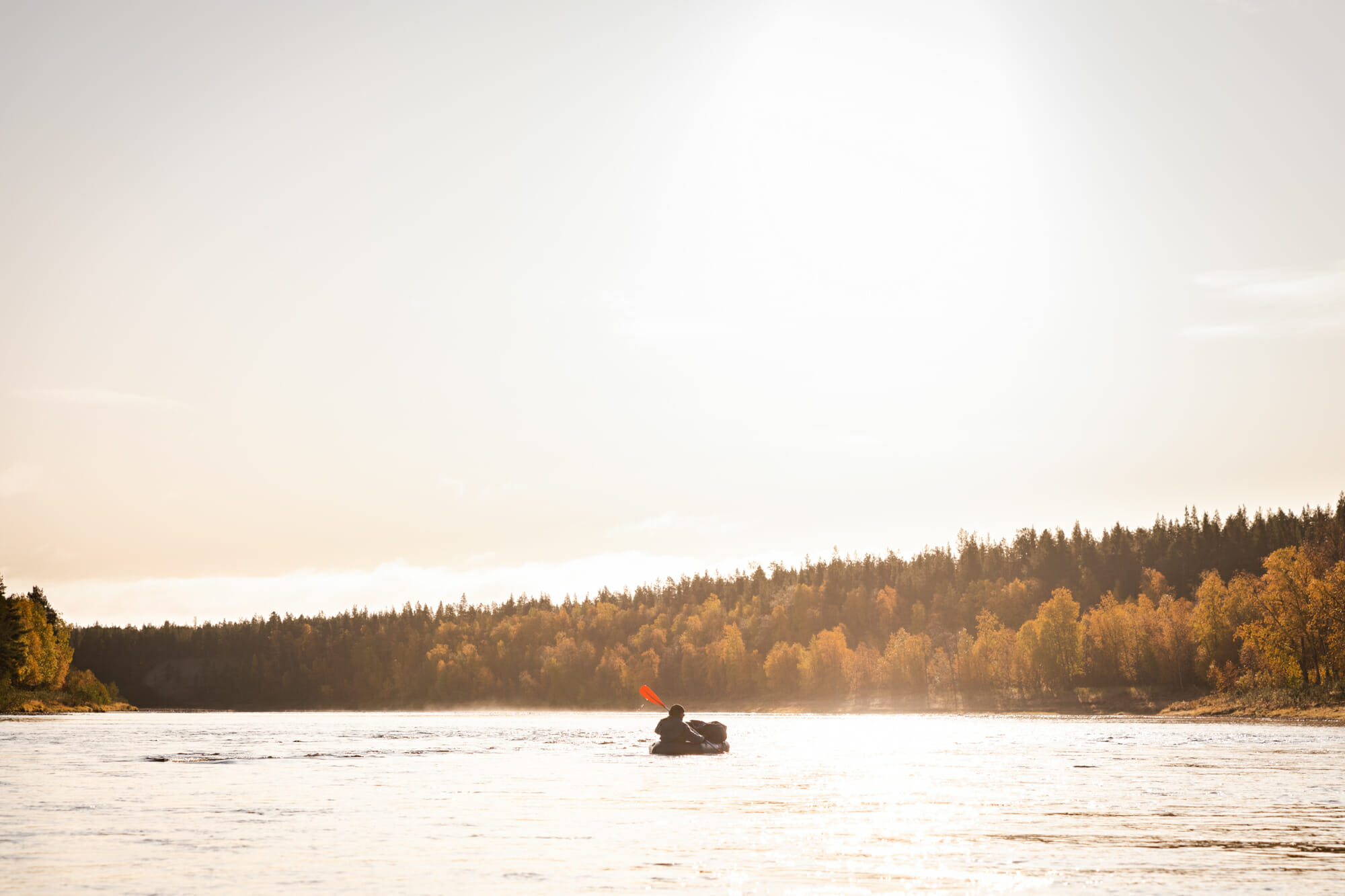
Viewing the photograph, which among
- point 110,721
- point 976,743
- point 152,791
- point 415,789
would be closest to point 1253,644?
point 976,743

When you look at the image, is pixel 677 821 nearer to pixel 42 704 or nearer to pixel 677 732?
pixel 677 732

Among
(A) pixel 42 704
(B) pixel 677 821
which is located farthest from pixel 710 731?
(A) pixel 42 704

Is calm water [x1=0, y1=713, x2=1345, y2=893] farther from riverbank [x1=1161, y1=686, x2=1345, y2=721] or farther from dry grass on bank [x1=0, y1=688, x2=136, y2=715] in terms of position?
dry grass on bank [x1=0, y1=688, x2=136, y2=715]

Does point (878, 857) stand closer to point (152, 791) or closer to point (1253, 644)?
point (152, 791)

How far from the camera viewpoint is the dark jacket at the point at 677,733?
2768 inches

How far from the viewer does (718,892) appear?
70.0 ft

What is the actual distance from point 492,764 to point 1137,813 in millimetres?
37613

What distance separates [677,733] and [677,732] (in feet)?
0.28

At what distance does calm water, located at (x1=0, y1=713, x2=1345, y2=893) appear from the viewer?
2316 centimetres

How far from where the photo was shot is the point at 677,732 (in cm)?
7031

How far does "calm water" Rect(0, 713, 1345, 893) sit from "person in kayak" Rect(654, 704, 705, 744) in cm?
164

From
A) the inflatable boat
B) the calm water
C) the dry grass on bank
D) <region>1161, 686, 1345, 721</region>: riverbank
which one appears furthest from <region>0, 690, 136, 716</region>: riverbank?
<region>1161, 686, 1345, 721</region>: riverbank

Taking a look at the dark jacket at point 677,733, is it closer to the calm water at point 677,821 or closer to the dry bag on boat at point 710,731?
the dry bag on boat at point 710,731

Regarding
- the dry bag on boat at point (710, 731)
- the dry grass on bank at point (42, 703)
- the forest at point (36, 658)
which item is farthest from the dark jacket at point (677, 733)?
Result: the dry grass on bank at point (42, 703)
